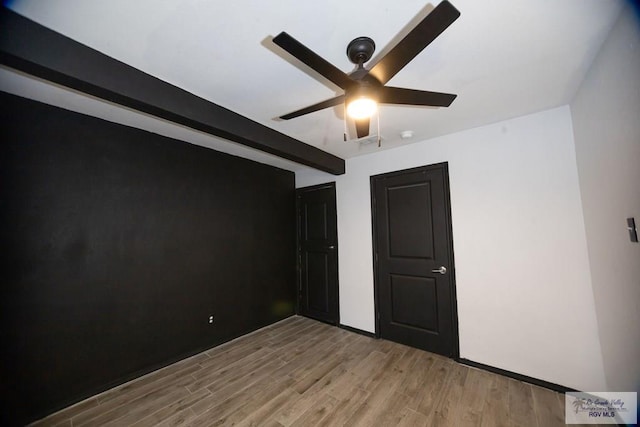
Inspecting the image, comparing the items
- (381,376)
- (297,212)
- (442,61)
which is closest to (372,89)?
(442,61)

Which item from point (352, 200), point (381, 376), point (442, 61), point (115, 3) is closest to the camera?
point (115, 3)

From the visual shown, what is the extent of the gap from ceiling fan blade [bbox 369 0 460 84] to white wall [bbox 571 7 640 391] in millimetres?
1051

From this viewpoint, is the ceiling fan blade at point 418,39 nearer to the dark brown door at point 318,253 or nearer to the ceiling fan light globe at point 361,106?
the ceiling fan light globe at point 361,106

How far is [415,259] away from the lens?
2973mm

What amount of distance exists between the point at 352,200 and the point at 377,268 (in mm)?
1051

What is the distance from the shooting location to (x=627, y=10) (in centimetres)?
121

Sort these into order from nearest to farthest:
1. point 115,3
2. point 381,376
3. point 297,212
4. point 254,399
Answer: point 115,3
point 254,399
point 381,376
point 297,212

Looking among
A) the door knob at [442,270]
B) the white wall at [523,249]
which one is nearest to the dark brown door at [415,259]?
the door knob at [442,270]

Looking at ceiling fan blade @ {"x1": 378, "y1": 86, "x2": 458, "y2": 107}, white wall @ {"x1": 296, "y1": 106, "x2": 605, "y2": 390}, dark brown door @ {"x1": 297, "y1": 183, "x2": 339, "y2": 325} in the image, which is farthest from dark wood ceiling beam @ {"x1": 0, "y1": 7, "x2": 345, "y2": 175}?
white wall @ {"x1": 296, "y1": 106, "x2": 605, "y2": 390}

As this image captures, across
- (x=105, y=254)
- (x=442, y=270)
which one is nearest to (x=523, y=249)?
(x=442, y=270)

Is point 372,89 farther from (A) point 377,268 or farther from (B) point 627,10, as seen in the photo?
(A) point 377,268

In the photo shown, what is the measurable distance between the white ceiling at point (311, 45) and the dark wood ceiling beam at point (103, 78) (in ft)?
0.18

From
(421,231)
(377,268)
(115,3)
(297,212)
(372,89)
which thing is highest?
(115,3)

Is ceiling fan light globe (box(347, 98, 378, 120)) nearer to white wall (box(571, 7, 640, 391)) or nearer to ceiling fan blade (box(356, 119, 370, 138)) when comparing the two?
ceiling fan blade (box(356, 119, 370, 138))
